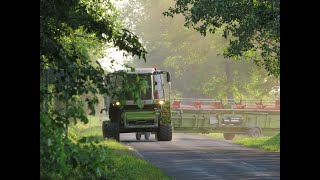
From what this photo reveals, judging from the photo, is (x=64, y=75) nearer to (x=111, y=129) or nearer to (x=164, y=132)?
(x=111, y=129)

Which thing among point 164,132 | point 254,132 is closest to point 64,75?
point 164,132

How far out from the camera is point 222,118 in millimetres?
43938

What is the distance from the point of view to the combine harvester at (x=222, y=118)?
42.9 meters

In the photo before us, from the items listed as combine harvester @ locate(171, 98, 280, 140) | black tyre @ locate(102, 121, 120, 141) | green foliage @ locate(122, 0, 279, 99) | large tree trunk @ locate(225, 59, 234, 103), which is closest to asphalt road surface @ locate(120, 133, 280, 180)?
black tyre @ locate(102, 121, 120, 141)

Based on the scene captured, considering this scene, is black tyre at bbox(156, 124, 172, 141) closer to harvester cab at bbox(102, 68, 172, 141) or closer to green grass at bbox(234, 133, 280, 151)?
harvester cab at bbox(102, 68, 172, 141)

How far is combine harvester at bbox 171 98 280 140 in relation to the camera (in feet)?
141

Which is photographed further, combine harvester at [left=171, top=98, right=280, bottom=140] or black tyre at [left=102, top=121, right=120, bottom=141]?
combine harvester at [left=171, top=98, right=280, bottom=140]

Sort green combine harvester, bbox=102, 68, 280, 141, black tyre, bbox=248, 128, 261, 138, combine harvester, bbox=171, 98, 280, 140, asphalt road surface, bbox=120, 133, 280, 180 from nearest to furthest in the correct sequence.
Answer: asphalt road surface, bbox=120, 133, 280, 180
green combine harvester, bbox=102, 68, 280, 141
combine harvester, bbox=171, 98, 280, 140
black tyre, bbox=248, 128, 261, 138

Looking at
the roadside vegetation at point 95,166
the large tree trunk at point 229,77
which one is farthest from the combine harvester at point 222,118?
the large tree trunk at point 229,77

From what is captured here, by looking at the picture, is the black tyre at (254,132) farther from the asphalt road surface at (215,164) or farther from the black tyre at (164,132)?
the asphalt road surface at (215,164)

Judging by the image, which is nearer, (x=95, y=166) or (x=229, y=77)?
(x=95, y=166)

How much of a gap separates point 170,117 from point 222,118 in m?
9.97
